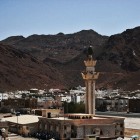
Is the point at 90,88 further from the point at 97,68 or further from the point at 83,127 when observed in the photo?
the point at 97,68

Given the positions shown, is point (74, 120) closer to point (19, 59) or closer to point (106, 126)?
point (106, 126)

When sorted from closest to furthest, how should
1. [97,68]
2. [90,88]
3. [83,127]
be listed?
[83,127] → [90,88] → [97,68]

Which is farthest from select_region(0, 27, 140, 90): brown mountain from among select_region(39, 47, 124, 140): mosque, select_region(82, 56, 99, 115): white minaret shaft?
select_region(39, 47, 124, 140): mosque

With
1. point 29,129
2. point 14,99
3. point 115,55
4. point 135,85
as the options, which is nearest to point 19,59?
point 115,55

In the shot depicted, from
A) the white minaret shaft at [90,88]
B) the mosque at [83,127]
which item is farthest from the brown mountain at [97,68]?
the mosque at [83,127]

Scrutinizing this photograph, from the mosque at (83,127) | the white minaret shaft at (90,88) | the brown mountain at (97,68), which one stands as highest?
the brown mountain at (97,68)

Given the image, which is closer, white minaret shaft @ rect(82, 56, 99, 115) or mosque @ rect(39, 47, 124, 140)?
mosque @ rect(39, 47, 124, 140)

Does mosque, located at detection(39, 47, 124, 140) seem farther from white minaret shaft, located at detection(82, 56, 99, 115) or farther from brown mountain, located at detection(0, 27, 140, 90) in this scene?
brown mountain, located at detection(0, 27, 140, 90)

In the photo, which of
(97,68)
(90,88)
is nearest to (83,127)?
(90,88)

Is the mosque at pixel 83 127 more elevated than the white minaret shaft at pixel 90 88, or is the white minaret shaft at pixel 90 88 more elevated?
the white minaret shaft at pixel 90 88

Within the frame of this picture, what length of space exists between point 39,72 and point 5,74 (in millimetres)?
17813

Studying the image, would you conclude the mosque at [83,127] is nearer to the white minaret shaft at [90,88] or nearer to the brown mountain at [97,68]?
the white minaret shaft at [90,88]

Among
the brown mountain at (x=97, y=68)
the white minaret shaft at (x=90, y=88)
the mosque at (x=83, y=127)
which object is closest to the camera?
the mosque at (x=83, y=127)

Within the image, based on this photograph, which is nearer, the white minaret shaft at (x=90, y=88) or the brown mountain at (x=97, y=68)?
the white minaret shaft at (x=90, y=88)
